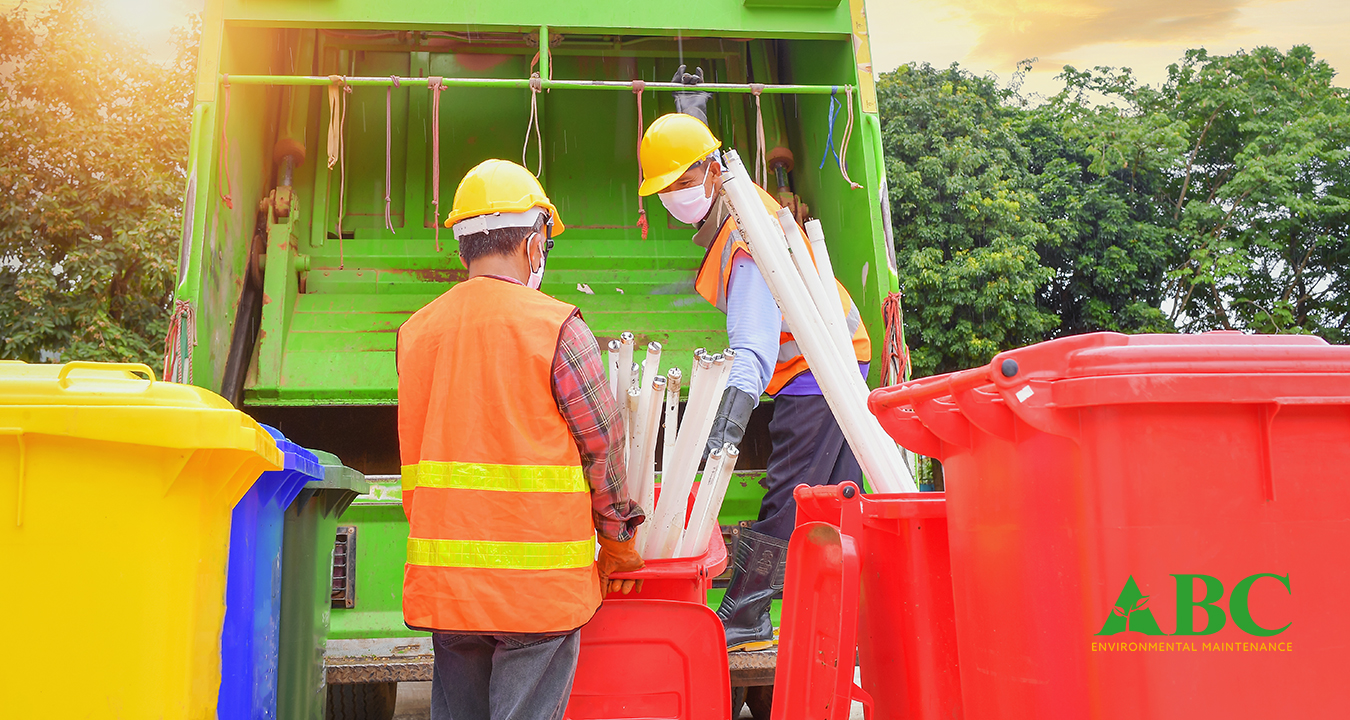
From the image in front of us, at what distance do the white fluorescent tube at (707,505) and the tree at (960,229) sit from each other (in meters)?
13.2

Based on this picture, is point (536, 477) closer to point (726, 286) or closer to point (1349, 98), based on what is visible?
point (726, 286)

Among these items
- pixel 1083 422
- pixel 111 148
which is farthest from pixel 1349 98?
pixel 1083 422

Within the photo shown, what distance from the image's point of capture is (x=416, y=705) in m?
4.41

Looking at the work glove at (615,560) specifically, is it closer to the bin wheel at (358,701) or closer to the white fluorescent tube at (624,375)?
the white fluorescent tube at (624,375)

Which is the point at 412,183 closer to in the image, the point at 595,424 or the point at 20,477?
the point at 595,424

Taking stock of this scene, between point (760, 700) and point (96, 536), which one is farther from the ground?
point (96, 536)

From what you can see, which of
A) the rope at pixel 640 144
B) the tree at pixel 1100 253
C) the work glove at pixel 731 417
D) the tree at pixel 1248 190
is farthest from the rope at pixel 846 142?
the tree at pixel 1248 190

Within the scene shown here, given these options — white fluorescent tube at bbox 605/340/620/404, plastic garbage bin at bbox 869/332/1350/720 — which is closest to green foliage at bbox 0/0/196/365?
white fluorescent tube at bbox 605/340/620/404

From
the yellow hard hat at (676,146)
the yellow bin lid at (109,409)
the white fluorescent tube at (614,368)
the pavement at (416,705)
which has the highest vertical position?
the yellow hard hat at (676,146)

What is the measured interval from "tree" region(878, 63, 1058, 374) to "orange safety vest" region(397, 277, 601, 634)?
13630 millimetres

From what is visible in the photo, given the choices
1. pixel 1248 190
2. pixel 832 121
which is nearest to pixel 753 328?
pixel 832 121

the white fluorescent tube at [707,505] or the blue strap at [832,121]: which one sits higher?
the blue strap at [832,121]

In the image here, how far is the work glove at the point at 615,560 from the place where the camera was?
195 centimetres

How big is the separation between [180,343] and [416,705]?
201cm
